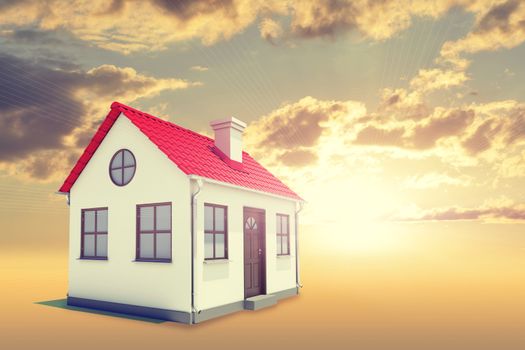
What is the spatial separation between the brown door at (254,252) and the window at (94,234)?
13.2 feet

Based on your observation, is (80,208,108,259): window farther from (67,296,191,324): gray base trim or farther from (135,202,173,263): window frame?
(135,202,173,263): window frame

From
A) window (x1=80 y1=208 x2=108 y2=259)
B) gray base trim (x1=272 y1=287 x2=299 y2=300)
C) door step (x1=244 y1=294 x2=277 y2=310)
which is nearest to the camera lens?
door step (x1=244 y1=294 x2=277 y2=310)

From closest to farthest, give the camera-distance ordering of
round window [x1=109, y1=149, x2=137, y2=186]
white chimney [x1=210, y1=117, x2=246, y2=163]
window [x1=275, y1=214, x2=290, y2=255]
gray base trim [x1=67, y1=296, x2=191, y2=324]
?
gray base trim [x1=67, y1=296, x2=191, y2=324], round window [x1=109, y1=149, x2=137, y2=186], white chimney [x1=210, y1=117, x2=246, y2=163], window [x1=275, y1=214, x2=290, y2=255]

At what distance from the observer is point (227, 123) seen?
15.5 m

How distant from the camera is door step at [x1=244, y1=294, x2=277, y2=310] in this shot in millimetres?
13594

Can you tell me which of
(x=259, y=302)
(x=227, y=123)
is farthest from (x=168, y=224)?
(x=227, y=123)

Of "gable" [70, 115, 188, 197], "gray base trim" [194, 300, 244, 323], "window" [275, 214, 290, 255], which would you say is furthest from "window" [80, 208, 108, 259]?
"window" [275, 214, 290, 255]

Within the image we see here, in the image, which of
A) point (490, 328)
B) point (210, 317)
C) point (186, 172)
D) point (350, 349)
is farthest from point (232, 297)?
point (490, 328)

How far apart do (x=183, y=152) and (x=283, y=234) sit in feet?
17.5

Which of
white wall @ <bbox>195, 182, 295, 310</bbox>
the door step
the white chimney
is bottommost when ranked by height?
the door step

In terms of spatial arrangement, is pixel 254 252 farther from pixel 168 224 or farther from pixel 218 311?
pixel 168 224

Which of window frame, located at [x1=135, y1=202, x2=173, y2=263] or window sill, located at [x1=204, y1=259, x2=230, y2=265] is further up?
window frame, located at [x1=135, y1=202, x2=173, y2=263]

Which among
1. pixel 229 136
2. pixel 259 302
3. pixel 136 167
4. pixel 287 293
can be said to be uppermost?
pixel 229 136

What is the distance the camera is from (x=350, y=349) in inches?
354
